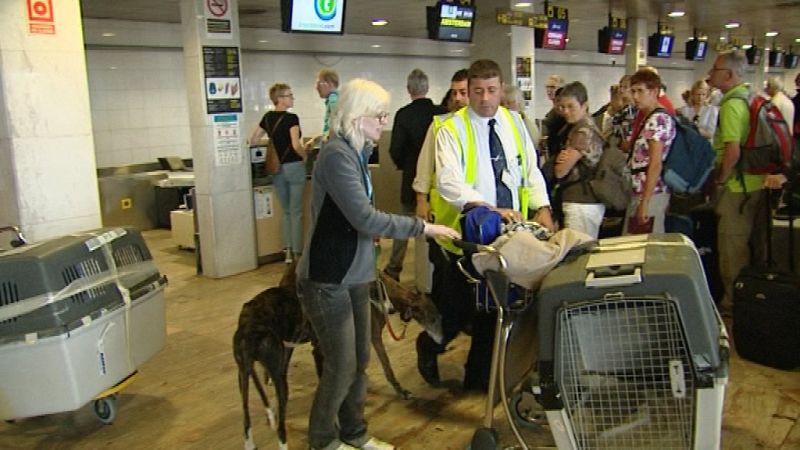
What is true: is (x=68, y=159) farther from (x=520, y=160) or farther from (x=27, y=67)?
(x=520, y=160)

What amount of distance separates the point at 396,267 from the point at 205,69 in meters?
2.28

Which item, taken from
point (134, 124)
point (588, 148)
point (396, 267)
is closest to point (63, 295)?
point (588, 148)

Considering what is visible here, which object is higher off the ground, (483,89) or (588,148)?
(483,89)

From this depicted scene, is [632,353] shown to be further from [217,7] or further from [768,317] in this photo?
[217,7]

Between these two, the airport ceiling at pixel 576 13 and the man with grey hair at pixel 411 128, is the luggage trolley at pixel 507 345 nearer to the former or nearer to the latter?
the man with grey hair at pixel 411 128

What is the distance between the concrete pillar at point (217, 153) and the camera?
604cm

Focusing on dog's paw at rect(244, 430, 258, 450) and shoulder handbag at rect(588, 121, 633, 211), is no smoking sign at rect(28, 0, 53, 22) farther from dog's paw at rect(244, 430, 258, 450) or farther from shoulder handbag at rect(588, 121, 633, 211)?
shoulder handbag at rect(588, 121, 633, 211)

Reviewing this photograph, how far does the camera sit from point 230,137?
20.7 feet

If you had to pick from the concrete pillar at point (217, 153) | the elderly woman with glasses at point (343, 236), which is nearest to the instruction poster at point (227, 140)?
the concrete pillar at point (217, 153)

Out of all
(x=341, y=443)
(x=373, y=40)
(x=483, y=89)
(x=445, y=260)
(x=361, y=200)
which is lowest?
(x=341, y=443)

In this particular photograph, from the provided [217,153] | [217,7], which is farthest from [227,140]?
[217,7]

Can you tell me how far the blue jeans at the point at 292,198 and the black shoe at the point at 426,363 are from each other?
10.1 feet

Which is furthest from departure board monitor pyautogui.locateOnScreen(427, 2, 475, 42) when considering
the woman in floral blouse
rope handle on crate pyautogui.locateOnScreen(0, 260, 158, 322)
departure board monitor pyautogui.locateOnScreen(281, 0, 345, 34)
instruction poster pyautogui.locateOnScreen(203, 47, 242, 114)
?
rope handle on crate pyautogui.locateOnScreen(0, 260, 158, 322)

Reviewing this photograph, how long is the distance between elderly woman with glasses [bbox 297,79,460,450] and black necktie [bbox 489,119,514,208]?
2.37ft
